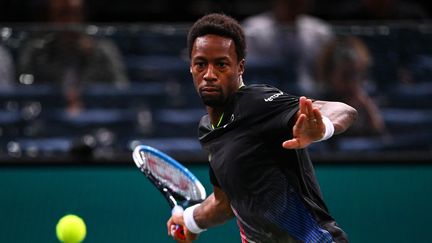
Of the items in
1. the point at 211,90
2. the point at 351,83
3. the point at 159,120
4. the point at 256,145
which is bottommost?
the point at 159,120

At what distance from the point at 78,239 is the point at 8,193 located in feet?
4.37

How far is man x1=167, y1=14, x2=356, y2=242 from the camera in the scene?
4020 mm

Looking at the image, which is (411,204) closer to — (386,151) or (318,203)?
(386,151)

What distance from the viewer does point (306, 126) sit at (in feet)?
11.9

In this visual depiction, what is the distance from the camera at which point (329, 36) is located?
21.6 feet

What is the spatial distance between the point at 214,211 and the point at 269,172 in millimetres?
717

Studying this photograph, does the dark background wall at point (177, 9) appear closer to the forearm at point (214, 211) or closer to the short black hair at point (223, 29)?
the forearm at point (214, 211)

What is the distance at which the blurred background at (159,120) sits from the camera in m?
6.44

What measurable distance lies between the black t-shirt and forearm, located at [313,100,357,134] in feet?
0.44

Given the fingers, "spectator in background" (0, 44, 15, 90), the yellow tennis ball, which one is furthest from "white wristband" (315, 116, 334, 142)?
"spectator in background" (0, 44, 15, 90)

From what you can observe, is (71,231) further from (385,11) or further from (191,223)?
(385,11)

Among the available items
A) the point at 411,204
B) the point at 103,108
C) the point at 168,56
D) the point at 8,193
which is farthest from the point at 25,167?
the point at 411,204

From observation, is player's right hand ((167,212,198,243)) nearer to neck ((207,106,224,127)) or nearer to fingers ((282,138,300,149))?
neck ((207,106,224,127))

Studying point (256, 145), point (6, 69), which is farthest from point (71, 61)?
point (256, 145)
